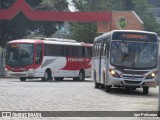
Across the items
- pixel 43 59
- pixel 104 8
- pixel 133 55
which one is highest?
pixel 104 8

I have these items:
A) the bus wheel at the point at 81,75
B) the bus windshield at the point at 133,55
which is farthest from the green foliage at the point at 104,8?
the bus windshield at the point at 133,55

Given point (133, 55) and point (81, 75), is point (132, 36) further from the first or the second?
point (81, 75)

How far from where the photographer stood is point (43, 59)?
3875 cm

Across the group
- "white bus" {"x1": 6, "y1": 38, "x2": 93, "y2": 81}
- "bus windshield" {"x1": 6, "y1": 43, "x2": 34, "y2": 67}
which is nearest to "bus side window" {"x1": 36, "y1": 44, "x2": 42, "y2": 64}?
"white bus" {"x1": 6, "y1": 38, "x2": 93, "y2": 81}

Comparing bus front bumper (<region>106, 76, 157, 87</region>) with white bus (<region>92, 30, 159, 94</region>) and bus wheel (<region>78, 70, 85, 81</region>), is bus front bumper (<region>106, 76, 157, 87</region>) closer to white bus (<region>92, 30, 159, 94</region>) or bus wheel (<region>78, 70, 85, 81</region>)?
white bus (<region>92, 30, 159, 94</region>)

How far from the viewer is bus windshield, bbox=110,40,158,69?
75.4 ft

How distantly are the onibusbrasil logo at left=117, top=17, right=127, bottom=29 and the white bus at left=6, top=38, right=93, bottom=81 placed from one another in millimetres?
4918

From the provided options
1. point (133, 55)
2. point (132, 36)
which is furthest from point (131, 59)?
point (132, 36)

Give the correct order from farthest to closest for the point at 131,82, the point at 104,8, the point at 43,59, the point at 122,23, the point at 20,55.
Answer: the point at 104,8, the point at 122,23, the point at 43,59, the point at 20,55, the point at 131,82

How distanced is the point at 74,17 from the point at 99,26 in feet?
10.0

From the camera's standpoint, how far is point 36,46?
38.4 metres

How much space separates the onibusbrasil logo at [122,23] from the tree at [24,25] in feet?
47.5

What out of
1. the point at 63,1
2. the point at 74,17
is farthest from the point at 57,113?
the point at 63,1

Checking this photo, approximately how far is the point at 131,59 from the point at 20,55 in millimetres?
16748
